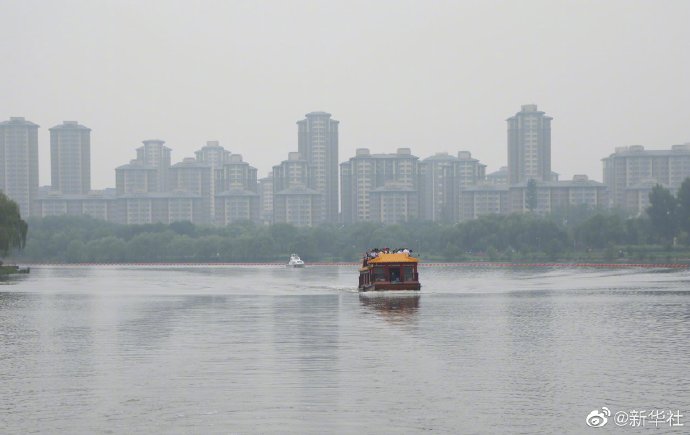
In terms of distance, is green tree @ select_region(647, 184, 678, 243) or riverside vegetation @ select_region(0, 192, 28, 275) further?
green tree @ select_region(647, 184, 678, 243)

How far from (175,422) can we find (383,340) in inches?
716

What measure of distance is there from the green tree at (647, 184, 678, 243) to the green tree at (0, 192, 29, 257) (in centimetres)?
10282

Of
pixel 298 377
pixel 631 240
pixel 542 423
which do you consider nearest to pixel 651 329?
pixel 298 377

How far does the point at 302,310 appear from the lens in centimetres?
6184

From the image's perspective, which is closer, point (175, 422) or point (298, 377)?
point (175, 422)

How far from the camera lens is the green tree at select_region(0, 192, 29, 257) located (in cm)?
10369

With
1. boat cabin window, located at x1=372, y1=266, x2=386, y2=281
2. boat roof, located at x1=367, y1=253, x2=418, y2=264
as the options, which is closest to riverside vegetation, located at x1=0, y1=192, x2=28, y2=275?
boat roof, located at x1=367, y1=253, x2=418, y2=264

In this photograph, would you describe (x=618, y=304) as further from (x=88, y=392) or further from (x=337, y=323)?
(x=88, y=392)

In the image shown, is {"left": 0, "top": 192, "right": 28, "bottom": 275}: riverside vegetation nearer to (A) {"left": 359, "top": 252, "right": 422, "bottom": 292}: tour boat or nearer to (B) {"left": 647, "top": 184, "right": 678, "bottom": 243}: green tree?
(A) {"left": 359, "top": 252, "right": 422, "bottom": 292}: tour boat

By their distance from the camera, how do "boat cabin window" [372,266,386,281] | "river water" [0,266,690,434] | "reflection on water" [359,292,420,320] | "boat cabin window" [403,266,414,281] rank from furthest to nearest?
"boat cabin window" [403,266,414,281] < "boat cabin window" [372,266,386,281] < "reflection on water" [359,292,420,320] < "river water" [0,266,690,434]

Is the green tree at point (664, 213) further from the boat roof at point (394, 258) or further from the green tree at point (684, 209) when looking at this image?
the boat roof at point (394, 258)

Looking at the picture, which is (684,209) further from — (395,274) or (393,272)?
(393,272)

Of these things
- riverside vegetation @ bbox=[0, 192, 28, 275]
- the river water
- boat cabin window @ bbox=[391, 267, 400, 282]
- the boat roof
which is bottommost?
the river water

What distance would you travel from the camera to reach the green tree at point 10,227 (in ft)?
340
